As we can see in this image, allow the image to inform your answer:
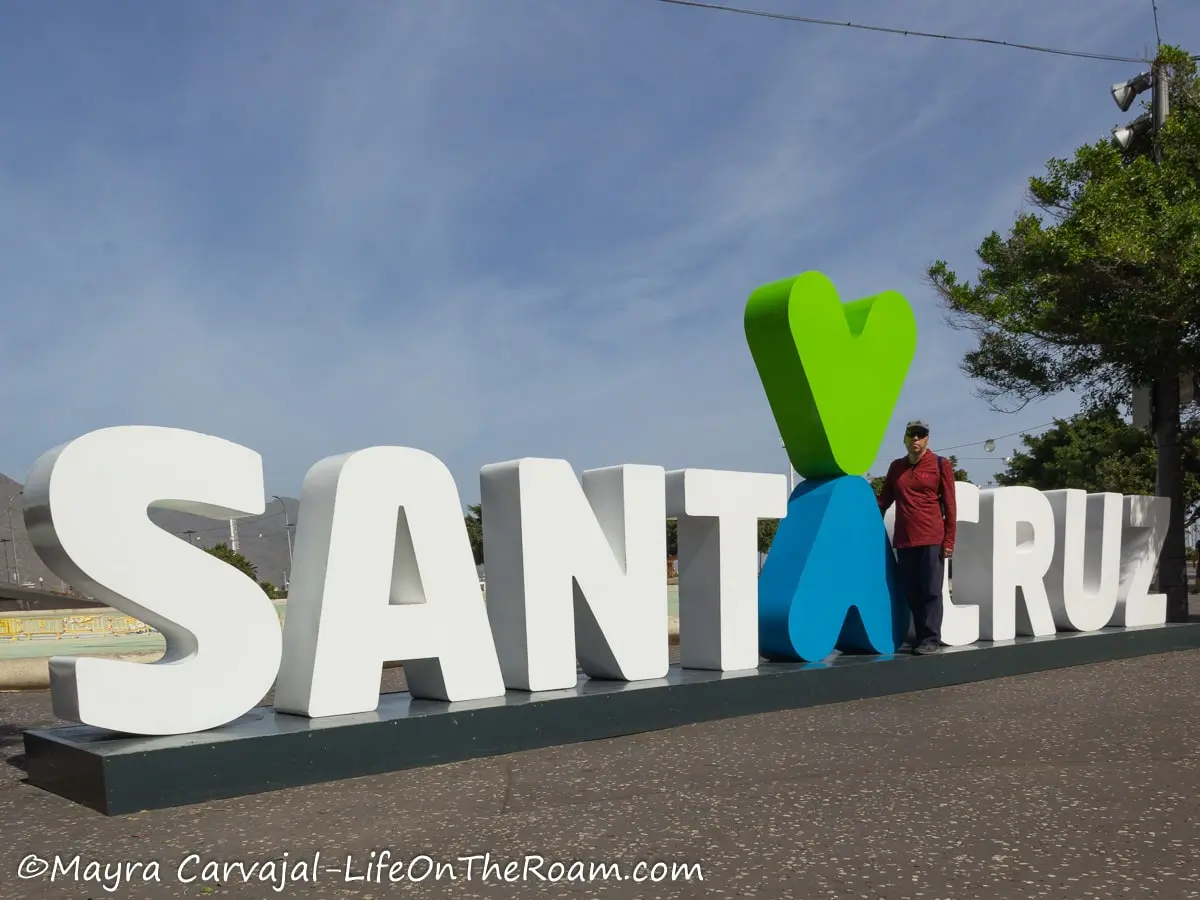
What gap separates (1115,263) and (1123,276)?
296mm

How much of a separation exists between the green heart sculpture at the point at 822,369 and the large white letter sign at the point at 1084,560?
84.1 inches

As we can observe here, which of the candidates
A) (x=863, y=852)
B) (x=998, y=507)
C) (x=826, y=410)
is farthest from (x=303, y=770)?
(x=998, y=507)

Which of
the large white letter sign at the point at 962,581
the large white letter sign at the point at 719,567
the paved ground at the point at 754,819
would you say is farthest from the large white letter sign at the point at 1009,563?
the paved ground at the point at 754,819

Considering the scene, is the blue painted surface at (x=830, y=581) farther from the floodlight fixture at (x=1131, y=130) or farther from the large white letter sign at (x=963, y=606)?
the floodlight fixture at (x=1131, y=130)

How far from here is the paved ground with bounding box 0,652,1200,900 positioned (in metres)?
3.67

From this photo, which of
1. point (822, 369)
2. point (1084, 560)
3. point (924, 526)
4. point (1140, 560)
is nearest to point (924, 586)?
point (924, 526)

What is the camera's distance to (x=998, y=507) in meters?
8.95

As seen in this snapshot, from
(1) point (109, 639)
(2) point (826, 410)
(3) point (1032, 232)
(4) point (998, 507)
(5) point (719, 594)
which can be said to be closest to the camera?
(5) point (719, 594)

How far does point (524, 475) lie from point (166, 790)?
8.07ft

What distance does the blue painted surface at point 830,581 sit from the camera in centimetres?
779

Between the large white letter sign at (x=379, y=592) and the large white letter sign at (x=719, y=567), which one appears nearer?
the large white letter sign at (x=379, y=592)

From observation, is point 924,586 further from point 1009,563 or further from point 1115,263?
point 1115,263

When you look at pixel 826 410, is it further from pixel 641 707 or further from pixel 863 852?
pixel 863 852

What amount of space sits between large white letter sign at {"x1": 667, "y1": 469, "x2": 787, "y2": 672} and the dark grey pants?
1.50 m
